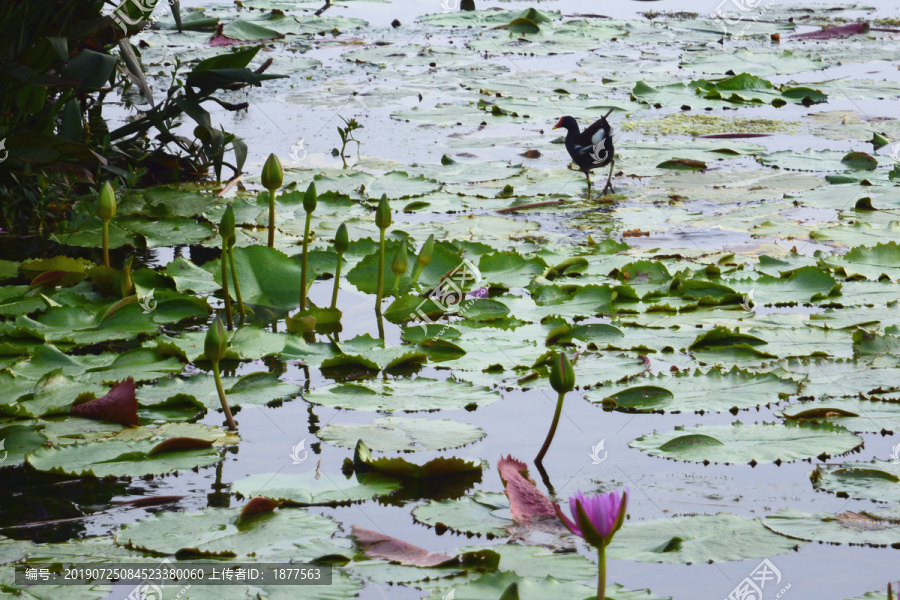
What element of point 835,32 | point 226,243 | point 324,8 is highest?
point 324,8

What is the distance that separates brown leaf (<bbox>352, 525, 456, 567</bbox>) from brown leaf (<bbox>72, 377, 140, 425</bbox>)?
56cm

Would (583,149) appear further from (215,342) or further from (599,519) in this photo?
(599,519)

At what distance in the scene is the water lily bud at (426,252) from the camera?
2309 mm

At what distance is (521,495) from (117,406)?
76 centimetres

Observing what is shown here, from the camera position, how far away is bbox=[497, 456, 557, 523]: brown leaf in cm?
144

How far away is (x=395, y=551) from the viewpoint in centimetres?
133

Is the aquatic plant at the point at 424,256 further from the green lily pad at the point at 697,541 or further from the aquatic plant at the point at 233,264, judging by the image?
the green lily pad at the point at 697,541

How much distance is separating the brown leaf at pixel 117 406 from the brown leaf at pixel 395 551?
0.56 metres

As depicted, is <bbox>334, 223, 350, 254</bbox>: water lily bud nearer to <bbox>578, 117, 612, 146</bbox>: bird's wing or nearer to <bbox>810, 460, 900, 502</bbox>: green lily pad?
<bbox>810, 460, 900, 502</bbox>: green lily pad

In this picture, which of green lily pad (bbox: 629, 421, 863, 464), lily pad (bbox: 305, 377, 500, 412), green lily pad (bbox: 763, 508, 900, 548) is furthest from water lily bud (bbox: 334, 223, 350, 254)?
green lily pad (bbox: 763, 508, 900, 548)

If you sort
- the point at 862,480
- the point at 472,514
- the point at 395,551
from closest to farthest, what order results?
the point at 395,551
the point at 472,514
the point at 862,480

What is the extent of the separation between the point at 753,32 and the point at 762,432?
617 cm

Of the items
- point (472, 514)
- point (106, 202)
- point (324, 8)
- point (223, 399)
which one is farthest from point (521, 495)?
point (324, 8)

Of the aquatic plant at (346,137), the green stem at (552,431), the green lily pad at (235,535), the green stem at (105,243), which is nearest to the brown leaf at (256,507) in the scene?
the green lily pad at (235,535)
